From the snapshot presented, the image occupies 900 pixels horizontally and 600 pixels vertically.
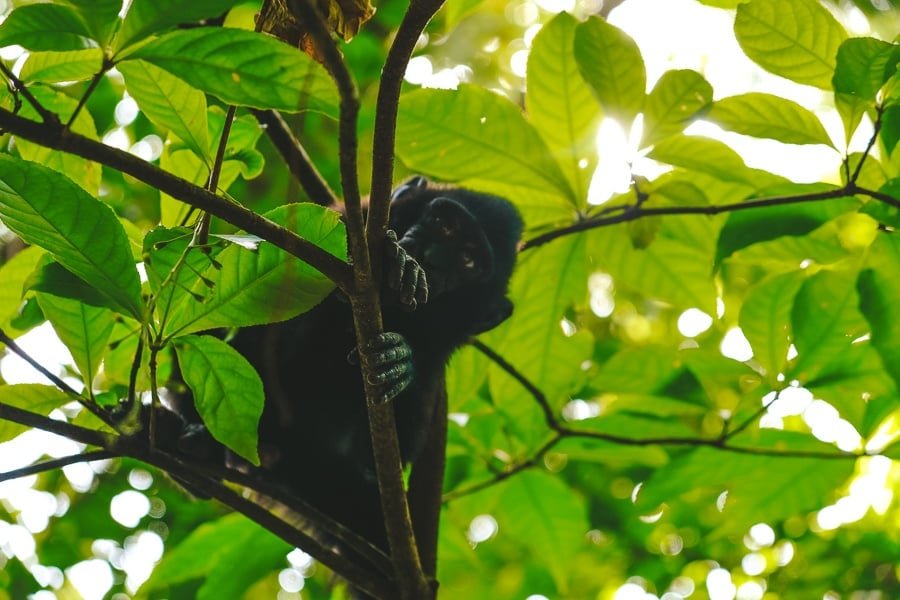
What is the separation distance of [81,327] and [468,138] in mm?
1005

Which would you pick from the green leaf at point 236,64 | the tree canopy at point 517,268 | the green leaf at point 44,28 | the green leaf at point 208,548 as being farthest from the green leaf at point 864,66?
the green leaf at point 208,548

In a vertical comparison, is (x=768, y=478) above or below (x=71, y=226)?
below

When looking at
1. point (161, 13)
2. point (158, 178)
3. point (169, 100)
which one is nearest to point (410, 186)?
point (169, 100)

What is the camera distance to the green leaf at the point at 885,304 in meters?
2.03

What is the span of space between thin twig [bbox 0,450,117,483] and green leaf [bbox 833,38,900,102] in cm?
153

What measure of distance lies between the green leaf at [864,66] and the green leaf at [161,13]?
115 cm

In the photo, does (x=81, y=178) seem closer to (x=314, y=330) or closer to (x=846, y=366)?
(x=314, y=330)

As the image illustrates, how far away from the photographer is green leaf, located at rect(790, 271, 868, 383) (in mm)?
2277

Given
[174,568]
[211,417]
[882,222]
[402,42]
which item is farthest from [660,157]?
[174,568]

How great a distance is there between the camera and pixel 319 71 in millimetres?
1247

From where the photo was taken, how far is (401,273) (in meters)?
1.98

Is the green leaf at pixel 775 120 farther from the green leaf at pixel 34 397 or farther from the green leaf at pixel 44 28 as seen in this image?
the green leaf at pixel 34 397

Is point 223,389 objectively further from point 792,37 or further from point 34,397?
point 792,37

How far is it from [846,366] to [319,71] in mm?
1750
